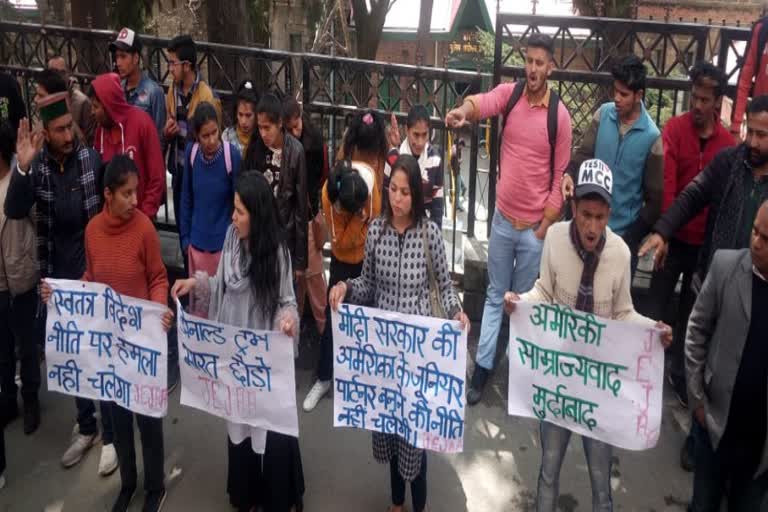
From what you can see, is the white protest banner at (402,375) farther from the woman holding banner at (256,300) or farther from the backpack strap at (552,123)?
the backpack strap at (552,123)

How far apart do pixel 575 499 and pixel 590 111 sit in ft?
10.6

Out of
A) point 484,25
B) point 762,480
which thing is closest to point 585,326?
point 762,480

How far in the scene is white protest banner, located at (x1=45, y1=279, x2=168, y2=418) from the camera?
3.82 meters

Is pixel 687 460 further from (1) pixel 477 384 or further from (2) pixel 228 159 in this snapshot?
(2) pixel 228 159

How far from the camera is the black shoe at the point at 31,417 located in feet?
15.7

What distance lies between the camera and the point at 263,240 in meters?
3.52

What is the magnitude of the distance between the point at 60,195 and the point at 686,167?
3.86 m

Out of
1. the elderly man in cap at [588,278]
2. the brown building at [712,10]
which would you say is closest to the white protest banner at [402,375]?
the elderly man in cap at [588,278]

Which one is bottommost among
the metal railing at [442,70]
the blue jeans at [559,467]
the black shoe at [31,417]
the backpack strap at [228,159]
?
the black shoe at [31,417]

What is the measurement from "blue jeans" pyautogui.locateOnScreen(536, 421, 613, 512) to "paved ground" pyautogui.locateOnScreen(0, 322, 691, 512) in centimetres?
63

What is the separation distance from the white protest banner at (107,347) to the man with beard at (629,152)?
2457 mm

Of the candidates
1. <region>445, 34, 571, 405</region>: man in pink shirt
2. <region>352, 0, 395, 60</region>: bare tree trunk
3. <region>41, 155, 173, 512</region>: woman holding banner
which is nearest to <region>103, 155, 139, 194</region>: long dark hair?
<region>41, 155, 173, 512</region>: woman holding banner

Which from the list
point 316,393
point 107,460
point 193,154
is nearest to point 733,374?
point 316,393

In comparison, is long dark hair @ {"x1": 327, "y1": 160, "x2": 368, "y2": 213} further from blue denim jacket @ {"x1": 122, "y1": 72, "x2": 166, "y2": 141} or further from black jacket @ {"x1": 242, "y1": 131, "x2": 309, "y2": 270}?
blue denim jacket @ {"x1": 122, "y1": 72, "x2": 166, "y2": 141}
